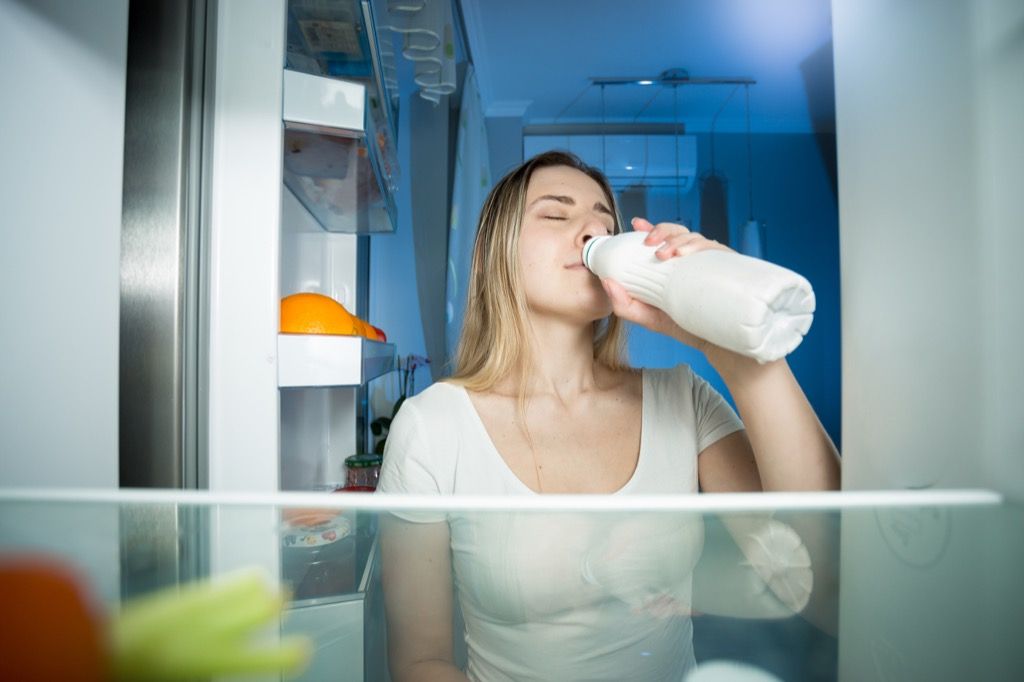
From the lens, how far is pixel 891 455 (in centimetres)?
41

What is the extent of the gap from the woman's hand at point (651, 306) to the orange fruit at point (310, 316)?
366 mm

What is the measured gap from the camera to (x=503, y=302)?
92 cm

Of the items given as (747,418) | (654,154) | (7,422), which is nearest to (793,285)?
(747,418)

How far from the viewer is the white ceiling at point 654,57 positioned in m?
2.35

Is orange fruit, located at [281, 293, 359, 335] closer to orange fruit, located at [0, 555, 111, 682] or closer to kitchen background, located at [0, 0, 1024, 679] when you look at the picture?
kitchen background, located at [0, 0, 1024, 679]

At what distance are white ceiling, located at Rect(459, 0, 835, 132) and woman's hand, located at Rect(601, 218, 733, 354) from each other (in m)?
2.02

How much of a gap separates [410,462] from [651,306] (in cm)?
38

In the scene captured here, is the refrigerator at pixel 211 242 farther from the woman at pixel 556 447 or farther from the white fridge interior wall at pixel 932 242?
the white fridge interior wall at pixel 932 242

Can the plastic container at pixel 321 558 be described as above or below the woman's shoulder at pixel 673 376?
below

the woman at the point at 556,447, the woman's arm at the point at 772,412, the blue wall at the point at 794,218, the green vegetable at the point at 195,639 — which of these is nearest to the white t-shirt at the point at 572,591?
the woman at the point at 556,447

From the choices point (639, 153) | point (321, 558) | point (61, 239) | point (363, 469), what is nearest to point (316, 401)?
point (363, 469)

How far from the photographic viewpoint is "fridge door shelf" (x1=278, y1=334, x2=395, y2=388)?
606mm

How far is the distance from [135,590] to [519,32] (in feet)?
8.95

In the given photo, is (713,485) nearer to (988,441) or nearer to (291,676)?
(988,441)
